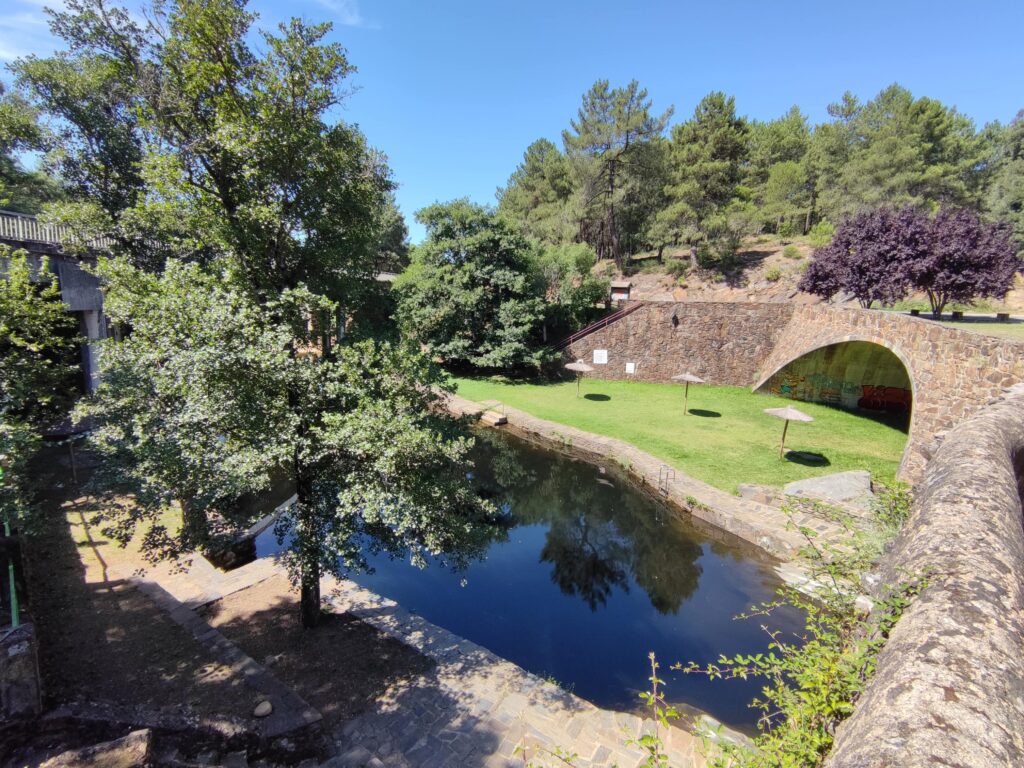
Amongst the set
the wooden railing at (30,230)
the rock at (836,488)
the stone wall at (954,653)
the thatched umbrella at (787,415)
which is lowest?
the rock at (836,488)

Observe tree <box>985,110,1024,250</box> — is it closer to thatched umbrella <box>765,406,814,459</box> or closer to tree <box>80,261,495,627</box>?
thatched umbrella <box>765,406,814,459</box>

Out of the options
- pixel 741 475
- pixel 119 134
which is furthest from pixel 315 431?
pixel 119 134

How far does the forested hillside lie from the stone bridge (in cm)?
1144

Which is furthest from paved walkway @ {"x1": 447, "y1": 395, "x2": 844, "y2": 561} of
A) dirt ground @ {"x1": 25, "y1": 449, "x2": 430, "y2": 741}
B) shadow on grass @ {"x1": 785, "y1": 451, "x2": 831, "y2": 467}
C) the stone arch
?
the stone arch

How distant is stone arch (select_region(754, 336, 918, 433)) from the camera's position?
794 inches

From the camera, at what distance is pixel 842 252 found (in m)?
20.8

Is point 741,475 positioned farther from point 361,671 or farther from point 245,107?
point 245,107

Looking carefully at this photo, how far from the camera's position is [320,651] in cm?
734

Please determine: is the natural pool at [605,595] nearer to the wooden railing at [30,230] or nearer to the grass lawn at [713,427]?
the grass lawn at [713,427]

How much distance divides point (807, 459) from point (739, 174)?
98.1ft

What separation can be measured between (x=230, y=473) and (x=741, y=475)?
1314 centimetres

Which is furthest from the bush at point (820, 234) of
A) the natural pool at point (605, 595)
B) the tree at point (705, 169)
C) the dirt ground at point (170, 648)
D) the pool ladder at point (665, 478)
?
the dirt ground at point (170, 648)

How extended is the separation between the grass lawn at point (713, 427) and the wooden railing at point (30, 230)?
49.8ft

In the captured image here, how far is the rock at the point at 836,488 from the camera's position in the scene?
37.8ft
